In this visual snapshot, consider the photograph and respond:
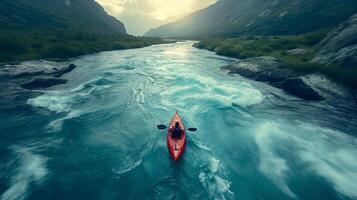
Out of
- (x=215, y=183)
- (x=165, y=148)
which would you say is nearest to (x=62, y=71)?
(x=165, y=148)

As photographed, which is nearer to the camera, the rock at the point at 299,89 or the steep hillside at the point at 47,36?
the rock at the point at 299,89

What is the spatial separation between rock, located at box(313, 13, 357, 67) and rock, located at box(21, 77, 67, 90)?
37.2 meters

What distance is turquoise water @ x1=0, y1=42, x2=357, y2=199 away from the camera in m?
12.6

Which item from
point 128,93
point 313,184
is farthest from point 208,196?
point 128,93

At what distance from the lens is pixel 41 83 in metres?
28.0

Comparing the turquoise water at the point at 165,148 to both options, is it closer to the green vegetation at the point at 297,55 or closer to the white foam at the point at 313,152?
the white foam at the point at 313,152

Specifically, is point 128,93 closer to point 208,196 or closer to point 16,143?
point 16,143

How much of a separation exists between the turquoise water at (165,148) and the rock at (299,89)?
4.99 ft

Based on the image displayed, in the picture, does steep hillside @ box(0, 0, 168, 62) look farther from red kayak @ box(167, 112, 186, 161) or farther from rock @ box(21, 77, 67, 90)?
red kayak @ box(167, 112, 186, 161)

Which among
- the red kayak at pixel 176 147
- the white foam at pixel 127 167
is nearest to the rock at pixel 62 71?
the white foam at pixel 127 167

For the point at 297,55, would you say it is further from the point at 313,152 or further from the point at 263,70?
the point at 313,152

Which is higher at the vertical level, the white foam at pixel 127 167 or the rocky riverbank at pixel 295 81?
the rocky riverbank at pixel 295 81

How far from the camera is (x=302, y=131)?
19312mm

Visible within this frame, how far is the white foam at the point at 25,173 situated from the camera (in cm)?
1177
